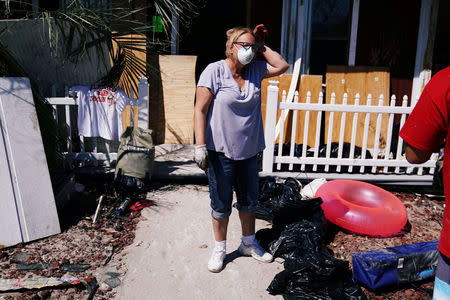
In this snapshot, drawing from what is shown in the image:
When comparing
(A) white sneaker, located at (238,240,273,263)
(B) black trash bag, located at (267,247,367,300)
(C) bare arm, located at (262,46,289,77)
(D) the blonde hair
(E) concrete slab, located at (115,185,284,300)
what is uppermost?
(D) the blonde hair

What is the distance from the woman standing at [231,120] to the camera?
285 cm

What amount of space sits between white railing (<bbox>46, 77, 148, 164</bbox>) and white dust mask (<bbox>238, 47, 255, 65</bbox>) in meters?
2.62

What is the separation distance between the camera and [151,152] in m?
4.87

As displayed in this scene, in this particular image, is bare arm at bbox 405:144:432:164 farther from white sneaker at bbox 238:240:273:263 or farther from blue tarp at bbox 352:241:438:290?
white sneaker at bbox 238:240:273:263

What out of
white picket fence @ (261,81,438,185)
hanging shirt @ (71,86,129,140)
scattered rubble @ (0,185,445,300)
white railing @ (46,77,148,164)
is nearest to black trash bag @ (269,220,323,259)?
scattered rubble @ (0,185,445,300)

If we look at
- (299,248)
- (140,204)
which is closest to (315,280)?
(299,248)

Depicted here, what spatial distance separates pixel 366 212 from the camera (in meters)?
3.79

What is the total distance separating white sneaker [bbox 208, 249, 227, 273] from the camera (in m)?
3.17

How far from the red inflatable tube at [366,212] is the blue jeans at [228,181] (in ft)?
3.79

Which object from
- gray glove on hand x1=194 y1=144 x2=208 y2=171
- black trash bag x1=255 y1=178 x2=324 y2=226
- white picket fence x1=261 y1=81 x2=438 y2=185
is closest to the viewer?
gray glove on hand x1=194 y1=144 x2=208 y2=171

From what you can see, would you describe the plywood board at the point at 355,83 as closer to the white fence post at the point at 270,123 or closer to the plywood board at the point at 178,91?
the white fence post at the point at 270,123

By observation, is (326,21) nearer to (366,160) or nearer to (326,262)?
(366,160)

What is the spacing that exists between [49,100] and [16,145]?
1639mm

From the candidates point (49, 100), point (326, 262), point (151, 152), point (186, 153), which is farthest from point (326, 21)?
point (326, 262)
